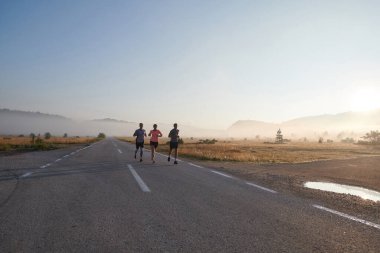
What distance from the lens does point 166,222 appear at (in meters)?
6.26

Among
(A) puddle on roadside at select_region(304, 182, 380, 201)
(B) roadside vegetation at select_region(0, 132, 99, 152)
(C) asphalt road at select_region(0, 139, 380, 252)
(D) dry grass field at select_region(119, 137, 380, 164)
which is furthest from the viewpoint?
(B) roadside vegetation at select_region(0, 132, 99, 152)

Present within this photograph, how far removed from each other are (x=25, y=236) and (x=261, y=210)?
4428 mm

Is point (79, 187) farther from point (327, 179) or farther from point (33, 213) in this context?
point (327, 179)

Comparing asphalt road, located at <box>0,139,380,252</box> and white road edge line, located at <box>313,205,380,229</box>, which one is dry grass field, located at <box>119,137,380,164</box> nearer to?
asphalt road, located at <box>0,139,380,252</box>

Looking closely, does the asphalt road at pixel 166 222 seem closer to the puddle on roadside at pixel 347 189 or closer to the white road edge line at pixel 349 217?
the white road edge line at pixel 349 217

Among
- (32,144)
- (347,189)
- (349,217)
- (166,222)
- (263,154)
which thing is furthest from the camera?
(32,144)

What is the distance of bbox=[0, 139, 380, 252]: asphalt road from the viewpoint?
197 inches

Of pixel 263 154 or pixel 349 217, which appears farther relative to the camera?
pixel 263 154

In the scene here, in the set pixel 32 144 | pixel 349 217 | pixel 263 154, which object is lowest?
pixel 349 217

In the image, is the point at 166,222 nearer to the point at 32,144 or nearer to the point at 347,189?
the point at 347,189

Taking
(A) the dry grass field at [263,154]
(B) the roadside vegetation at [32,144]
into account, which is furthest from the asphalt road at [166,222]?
(B) the roadside vegetation at [32,144]

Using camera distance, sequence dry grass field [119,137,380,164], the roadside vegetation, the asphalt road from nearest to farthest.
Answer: the asphalt road
dry grass field [119,137,380,164]
the roadside vegetation

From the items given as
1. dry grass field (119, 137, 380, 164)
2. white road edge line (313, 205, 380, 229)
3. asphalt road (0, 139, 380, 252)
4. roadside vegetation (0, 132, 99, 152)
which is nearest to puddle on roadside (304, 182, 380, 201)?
asphalt road (0, 139, 380, 252)

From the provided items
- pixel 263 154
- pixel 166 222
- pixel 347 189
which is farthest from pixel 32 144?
pixel 166 222
